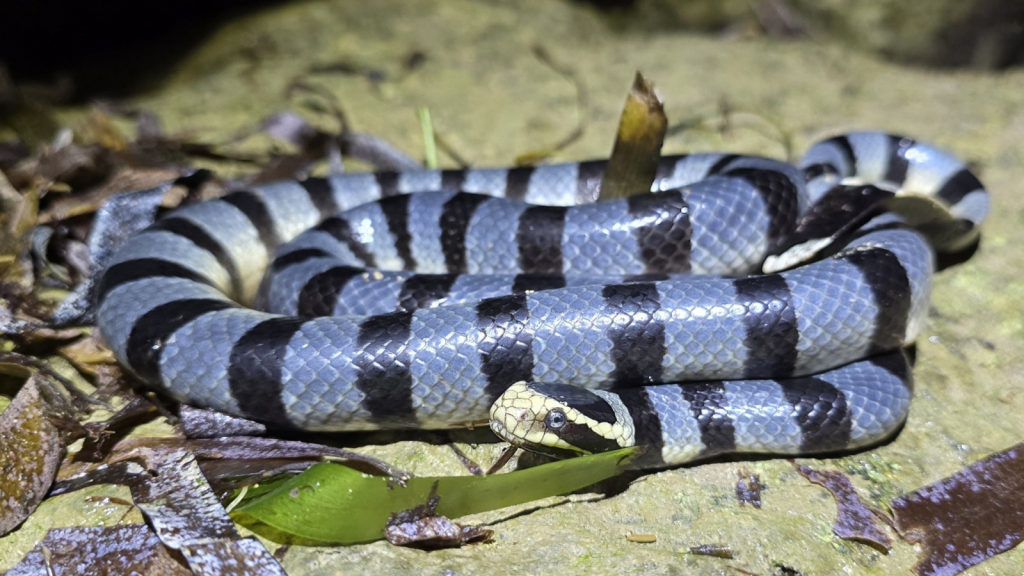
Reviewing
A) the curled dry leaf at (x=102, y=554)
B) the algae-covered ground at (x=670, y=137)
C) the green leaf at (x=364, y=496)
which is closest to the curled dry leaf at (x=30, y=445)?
the algae-covered ground at (x=670, y=137)

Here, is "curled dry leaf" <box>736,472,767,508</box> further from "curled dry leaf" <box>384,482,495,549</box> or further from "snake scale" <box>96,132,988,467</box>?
"curled dry leaf" <box>384,482,495,549</box>

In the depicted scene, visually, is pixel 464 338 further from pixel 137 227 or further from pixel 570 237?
pixel 137 227

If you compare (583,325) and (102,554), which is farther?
(583,325)

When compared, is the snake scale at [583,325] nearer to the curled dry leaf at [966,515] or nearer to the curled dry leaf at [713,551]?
the curled dry leaf at [966,515]

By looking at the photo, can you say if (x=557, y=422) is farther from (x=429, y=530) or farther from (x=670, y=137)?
(x=670, y=137)

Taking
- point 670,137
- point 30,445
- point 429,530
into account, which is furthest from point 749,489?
point 670,137

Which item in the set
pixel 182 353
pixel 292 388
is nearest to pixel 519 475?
pixel 292 388
